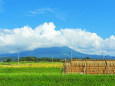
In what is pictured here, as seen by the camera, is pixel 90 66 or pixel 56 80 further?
pixel 90 66

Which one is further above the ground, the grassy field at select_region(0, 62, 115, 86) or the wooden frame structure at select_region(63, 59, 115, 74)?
the wooden frame structure at select_region(63, 59, 115, 74)

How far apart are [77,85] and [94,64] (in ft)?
22.9

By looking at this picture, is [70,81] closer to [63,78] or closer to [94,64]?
[63,78]

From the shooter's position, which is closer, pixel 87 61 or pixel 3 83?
pixel 3 83

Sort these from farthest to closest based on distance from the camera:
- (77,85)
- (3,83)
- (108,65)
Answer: (108,65) < (3,83) < (77,85)

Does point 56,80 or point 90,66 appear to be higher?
point 90,66

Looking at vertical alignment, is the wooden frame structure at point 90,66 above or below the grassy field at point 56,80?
above

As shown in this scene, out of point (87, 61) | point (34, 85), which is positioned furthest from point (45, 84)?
point (87, 61)

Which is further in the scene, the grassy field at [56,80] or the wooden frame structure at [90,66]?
the wooden frame structure at [90,66]

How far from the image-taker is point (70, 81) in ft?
58.2

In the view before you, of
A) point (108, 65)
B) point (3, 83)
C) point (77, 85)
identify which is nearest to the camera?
point (77, 85)

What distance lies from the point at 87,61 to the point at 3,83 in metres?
11.9

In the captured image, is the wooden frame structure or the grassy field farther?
the wooden frame structure

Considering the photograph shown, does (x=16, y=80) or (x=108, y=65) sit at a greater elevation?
(x=108, y=65)
